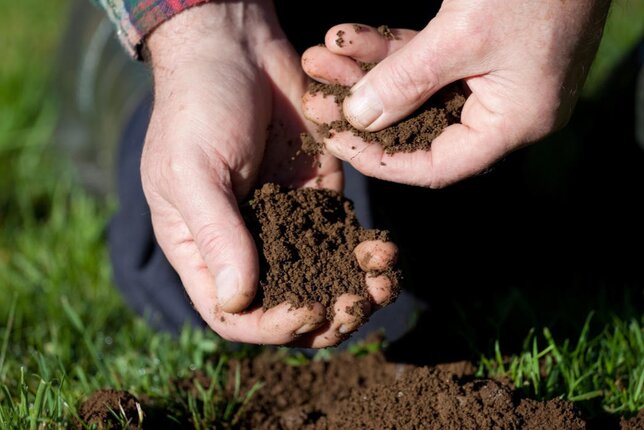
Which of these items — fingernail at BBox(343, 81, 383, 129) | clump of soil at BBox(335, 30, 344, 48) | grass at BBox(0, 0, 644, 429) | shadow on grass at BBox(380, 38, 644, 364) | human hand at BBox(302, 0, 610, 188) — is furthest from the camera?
shadow on grass at BBox(380, 38, 644, 364)

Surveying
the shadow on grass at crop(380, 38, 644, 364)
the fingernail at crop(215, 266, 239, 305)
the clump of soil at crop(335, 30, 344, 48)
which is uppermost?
the clump of soil at crop(335, 30, 344, 48)

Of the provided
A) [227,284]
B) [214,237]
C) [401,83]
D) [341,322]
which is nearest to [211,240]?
[214,237]

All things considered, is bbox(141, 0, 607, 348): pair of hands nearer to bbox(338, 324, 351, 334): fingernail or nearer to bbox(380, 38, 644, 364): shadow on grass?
bbox(338, 324, 351, 334): fingernail

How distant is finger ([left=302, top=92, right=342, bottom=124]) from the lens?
1972 millimetres

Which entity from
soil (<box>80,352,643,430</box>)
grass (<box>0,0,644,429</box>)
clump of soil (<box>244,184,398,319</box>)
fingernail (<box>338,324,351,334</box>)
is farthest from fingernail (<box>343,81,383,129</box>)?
grass (<box>0,0,644,429</box>)

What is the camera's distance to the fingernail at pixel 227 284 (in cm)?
171

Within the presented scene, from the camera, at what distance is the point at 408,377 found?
1888 millimetres

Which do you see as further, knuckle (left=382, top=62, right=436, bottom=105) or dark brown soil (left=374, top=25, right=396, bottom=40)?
dark brown soil (left=374, top=25, right=396, bottom=40)

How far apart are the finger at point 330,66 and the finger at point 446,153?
0.56 feet

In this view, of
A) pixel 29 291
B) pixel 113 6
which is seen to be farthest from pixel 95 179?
pixel 113 6

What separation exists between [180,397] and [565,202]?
2.05m

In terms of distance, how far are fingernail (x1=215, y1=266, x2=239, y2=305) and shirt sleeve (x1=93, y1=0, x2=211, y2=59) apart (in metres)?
0.81

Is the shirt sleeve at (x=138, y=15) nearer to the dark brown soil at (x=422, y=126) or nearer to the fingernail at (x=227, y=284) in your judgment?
the dark brown soil at (x=422, y=126)

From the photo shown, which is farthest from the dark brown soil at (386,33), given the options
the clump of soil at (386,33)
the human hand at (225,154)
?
the human hand at (225,154)
